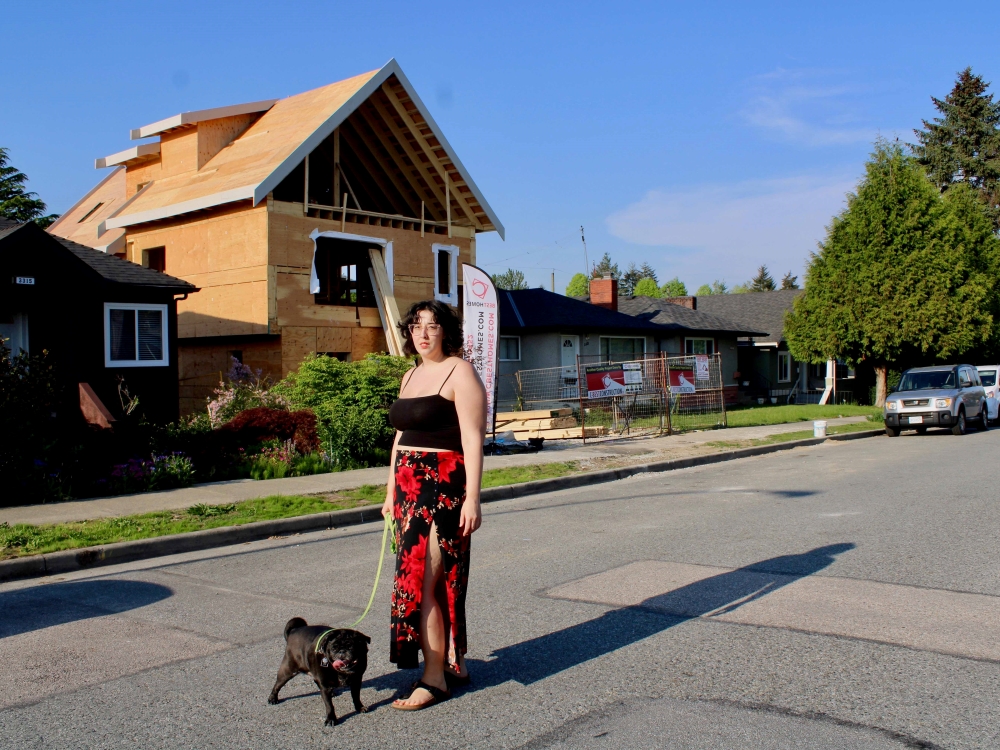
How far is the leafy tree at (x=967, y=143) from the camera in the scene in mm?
52156

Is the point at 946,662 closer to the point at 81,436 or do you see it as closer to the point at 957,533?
the point at 957,533

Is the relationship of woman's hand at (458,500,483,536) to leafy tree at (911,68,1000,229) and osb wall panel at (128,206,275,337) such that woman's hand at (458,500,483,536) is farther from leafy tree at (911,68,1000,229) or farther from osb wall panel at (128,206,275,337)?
leafy tree at (911,68,1000,229)

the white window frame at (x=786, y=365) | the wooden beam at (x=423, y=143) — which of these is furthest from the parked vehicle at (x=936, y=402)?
the white window frame at (x=786, y=365)

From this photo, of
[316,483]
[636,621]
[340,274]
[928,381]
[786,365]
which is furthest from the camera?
[786,365]

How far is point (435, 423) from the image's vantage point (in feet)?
14.4

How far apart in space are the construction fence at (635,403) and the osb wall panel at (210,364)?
5.97 m

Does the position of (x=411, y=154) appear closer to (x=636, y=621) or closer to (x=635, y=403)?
(x=635, y=403)

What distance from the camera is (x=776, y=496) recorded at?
38.1 ft

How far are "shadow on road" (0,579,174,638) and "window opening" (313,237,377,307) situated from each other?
1625 centimetres

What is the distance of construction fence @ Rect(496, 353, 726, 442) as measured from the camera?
20.5 meters

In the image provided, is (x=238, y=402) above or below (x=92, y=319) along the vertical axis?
below

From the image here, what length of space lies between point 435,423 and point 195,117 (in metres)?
22.6

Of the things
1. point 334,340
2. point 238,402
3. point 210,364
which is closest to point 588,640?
point 238,402

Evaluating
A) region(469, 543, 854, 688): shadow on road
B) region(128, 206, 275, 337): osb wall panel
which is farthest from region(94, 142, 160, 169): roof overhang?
region(469, 543, 854, 688): shadow on road
